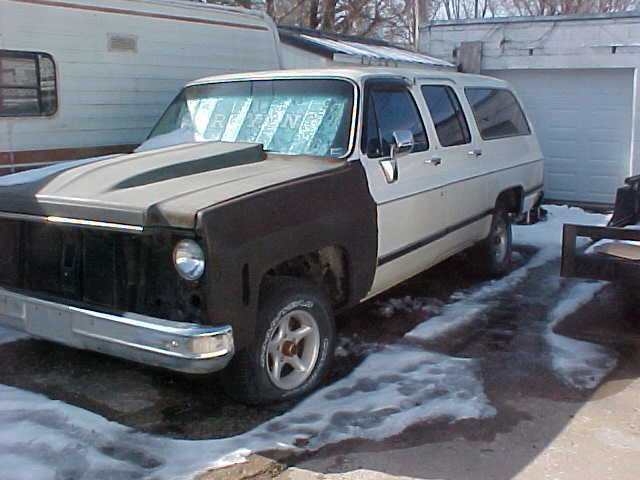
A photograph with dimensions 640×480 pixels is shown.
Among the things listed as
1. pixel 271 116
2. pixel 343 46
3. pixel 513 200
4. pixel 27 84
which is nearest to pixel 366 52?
pixel 343 46

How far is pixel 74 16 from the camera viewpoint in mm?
6848

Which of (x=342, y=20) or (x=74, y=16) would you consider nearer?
(x=74, y=16)

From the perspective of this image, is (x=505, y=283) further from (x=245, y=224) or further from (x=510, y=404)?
(x=245, y=224)

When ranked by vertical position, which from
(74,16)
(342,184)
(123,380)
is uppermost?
(74,16)

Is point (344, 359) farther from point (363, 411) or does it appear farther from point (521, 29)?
point (521, 29)

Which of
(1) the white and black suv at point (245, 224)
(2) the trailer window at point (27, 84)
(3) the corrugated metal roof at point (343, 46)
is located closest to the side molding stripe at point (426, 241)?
(1) the white and black suv at point (245, 224)

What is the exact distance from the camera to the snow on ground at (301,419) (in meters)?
3.75

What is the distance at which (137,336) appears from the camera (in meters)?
3.85

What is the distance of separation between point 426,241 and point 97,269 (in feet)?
8.71

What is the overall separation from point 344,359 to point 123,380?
1.48 metres

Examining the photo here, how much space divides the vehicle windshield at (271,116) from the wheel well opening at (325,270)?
0.68 metres

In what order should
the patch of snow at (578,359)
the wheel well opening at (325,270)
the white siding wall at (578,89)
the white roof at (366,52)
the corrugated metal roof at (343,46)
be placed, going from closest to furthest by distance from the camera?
the wheel well opening at (325,270) → the patch of snow at (578,359) → the corrugated metal roof at (343,46) → the white roof at (366,52) → the white siding wall at (578,89)

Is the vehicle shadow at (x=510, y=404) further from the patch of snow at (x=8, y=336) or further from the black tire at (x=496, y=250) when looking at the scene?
the patch of snow at (x=8, y=336)

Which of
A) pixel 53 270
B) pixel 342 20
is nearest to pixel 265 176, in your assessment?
pixel 53 270
